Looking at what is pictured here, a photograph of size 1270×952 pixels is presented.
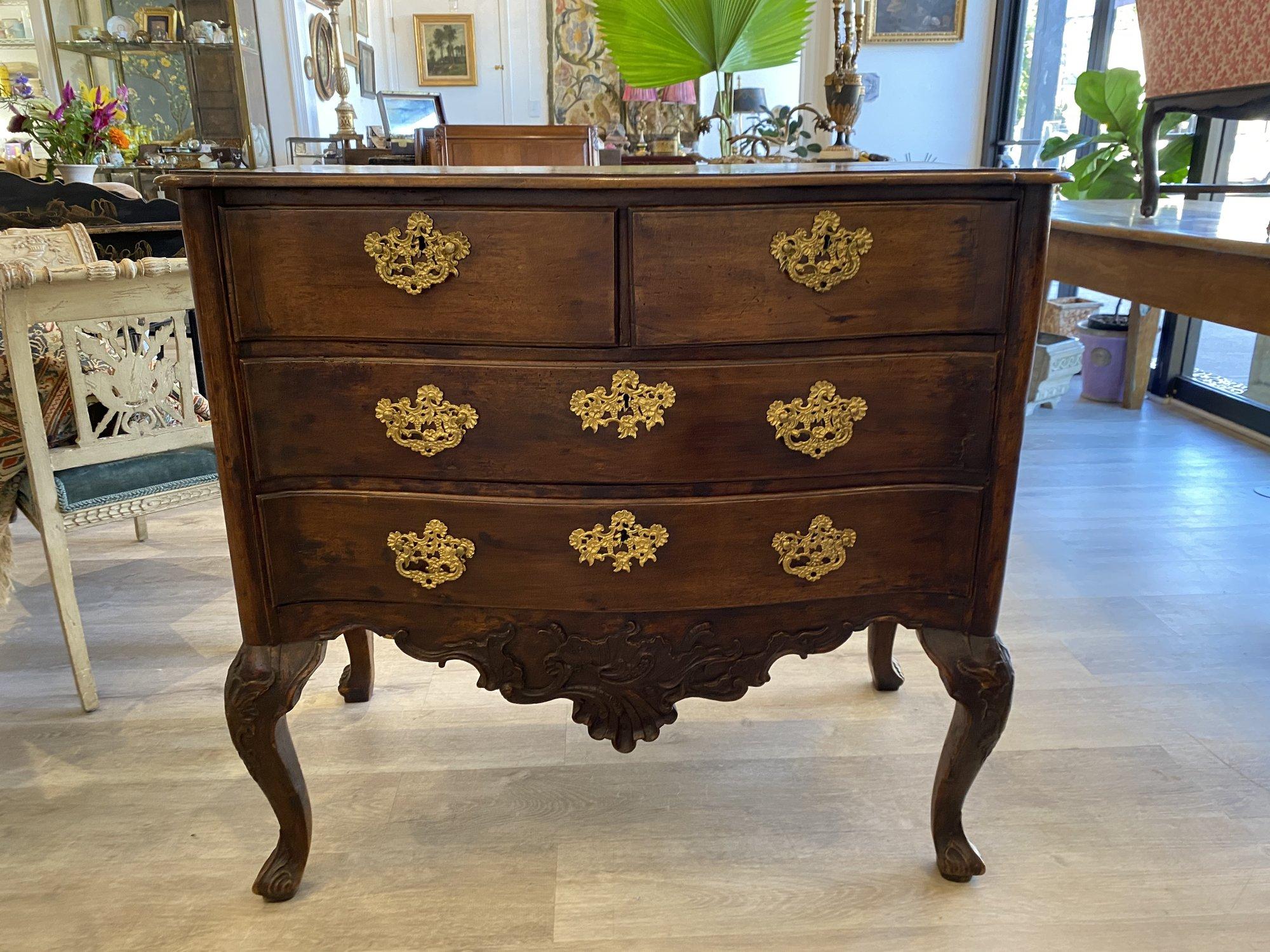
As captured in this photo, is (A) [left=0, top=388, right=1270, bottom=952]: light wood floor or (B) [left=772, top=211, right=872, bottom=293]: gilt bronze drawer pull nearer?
(B) [left=772, top=211, right=872, bottom=293]: gilt bronze drawer pull

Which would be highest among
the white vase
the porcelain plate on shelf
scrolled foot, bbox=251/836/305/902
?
the porcelain plate on shelf

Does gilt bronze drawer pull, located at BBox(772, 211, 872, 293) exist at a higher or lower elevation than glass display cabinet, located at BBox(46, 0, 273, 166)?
lower

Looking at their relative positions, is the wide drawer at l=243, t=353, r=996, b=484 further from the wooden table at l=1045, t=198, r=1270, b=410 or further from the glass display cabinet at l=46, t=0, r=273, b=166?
the glass display cabinet at l=46, t=0, r=273, b=166

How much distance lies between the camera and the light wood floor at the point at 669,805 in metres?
1.29

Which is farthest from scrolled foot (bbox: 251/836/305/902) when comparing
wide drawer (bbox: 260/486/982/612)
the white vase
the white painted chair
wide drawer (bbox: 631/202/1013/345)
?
the white vase

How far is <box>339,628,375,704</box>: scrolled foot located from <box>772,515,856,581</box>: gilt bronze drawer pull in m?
0.97

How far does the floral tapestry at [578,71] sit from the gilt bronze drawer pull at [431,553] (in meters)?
8.50

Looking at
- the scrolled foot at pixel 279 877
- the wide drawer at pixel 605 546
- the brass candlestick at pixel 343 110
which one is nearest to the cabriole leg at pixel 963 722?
the wide drawer at pixel 605 546

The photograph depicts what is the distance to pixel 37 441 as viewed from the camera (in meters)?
1.64

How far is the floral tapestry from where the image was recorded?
899 centimetres

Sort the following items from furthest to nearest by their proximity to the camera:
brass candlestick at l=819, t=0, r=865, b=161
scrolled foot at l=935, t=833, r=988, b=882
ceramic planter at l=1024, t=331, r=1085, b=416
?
ceramic planter at l=1024, t=331, r=1085, b=416 < brass candlestick at l=819, t=0, r=865, b=161 < scrolled foot at l=935, t=833, r=988, b=882

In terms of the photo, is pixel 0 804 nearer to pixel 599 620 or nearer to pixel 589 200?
pixel 599 620

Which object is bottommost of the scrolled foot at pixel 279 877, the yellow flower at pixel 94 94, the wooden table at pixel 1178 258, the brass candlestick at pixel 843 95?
the scrolled foot at pixel 279 877

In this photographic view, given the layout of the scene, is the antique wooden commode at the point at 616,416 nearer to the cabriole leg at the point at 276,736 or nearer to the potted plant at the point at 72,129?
the cabriole leg at the point at 276,736
